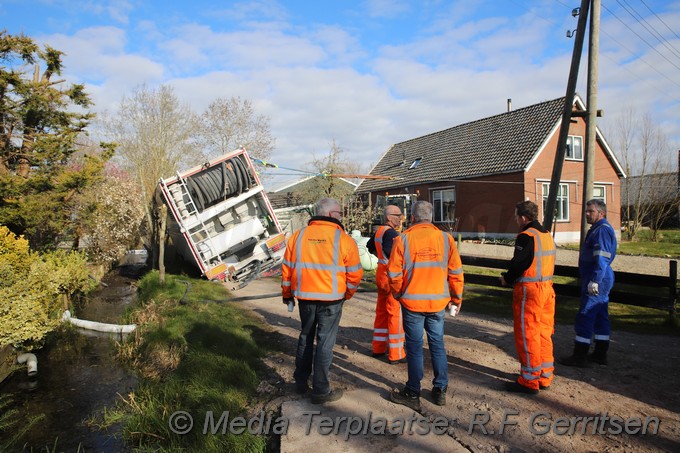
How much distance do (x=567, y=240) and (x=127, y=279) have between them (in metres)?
19.1

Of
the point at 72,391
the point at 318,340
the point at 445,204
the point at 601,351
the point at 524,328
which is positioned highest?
the point at 445,204

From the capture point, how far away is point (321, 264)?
3914 millimetres

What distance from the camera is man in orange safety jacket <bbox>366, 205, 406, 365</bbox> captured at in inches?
189

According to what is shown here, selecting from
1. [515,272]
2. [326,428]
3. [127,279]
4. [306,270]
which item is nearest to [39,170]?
[127,279]

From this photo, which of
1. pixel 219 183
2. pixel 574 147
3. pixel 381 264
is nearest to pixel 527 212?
pixel 381 264

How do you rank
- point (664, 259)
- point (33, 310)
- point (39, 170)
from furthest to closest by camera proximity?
1. point (664, 259)
2. point (39, 170)
3. point (33, 310)

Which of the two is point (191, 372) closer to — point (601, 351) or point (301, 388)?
point (301, 388)

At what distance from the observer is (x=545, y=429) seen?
3.32m

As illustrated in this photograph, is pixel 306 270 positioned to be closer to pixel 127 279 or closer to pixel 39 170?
pixel 39 170

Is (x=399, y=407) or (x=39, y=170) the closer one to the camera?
(x=399, y=407)

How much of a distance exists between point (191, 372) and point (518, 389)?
11.0 ft

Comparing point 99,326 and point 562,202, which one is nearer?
point 99,326

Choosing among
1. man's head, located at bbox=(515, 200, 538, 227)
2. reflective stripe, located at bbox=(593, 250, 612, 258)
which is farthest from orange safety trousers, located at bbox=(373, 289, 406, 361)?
reflective stripe, located at bbox=(593, 250, 612, 258)

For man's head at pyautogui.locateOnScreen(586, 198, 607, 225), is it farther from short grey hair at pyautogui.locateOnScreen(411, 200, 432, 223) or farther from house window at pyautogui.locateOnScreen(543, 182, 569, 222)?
house window at pyautogui.locateOnScreen(543, 182, 569, 222)
